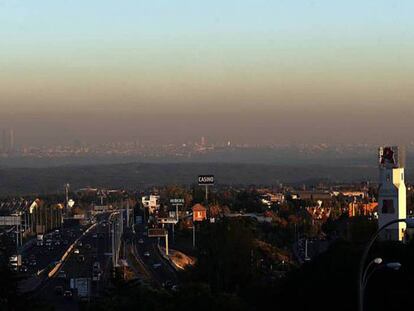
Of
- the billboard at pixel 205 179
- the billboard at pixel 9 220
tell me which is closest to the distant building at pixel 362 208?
the billboard at pixel 205 179

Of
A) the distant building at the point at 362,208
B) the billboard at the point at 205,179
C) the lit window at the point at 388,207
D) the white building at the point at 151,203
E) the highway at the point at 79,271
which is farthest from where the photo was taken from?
the white building at the point at 151,203

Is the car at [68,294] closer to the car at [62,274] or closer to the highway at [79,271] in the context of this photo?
the highway at [79,271]

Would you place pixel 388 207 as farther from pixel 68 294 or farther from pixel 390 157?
pixel 68 294

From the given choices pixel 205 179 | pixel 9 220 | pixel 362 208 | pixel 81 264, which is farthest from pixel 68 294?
pixel 205 179

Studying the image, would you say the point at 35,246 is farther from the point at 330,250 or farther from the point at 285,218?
the point at 330,250

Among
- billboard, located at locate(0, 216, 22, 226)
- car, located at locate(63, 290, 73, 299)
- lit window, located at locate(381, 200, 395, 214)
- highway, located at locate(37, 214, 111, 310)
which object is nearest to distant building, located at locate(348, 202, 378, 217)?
highway, located at locate(37, 214, 111, 310)

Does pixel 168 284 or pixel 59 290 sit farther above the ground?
pixel 168 284

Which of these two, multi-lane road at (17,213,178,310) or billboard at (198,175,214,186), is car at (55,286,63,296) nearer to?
multi-lane road at (17,213,178,310)
